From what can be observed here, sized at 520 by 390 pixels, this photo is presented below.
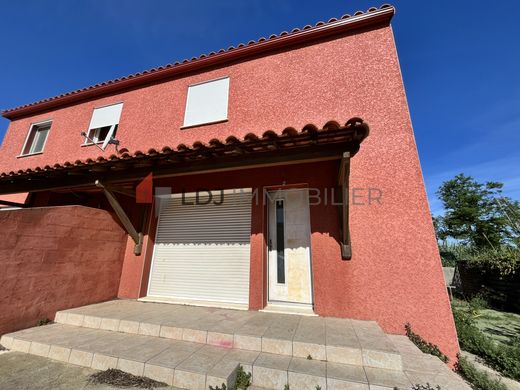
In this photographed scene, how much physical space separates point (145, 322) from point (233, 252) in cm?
233

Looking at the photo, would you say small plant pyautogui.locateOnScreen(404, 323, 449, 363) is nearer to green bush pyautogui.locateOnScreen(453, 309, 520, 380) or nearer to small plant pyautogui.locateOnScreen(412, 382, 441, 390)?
green bush pyautogui.locateOnScreen(453, 309, 520, 380)

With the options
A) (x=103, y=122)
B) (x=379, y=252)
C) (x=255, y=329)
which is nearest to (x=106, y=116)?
(x=103, y=122)

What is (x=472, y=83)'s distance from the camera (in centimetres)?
903

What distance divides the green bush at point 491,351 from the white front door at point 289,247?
2.90m

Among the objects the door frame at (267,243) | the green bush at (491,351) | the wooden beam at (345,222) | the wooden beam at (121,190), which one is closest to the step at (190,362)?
the door frame at (267,243)

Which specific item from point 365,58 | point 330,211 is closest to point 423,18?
point 365,58

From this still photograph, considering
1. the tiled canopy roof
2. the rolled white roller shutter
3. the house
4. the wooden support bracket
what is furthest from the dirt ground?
the tiled canopy roof

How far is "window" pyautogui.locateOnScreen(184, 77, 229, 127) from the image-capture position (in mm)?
6949

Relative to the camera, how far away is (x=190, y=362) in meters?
3.07

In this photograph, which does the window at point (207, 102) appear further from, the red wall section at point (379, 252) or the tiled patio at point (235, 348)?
the tiled patio at point (235, 348)

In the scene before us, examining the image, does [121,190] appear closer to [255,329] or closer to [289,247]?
[289,247]

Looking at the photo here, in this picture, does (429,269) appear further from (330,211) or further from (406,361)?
(330,211)

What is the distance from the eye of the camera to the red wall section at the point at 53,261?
4309 mm

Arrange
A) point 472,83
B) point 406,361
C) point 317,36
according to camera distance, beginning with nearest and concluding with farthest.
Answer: point 406,361 < point 317,36 < point 472,83
